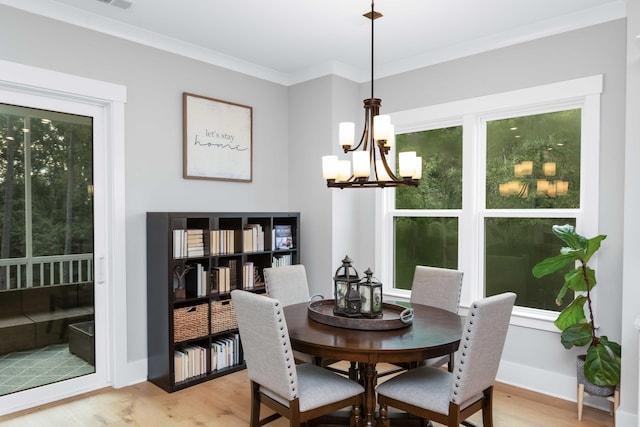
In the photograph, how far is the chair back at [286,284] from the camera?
3438mm

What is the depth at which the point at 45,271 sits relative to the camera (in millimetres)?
3312

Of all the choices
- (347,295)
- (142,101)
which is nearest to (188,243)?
(142,101)

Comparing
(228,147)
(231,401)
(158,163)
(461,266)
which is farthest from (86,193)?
(461,266)

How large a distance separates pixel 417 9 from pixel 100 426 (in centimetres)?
352

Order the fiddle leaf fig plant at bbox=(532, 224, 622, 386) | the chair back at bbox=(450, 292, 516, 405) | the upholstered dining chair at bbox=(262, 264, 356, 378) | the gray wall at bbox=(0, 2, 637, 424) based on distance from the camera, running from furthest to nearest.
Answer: the upholstered dining chair at bbox=(262, 264, 356, 378), the gray wall at bbox=(0, 2, 637, 424), the fiddle leaf fig plant at bbox=(532, 224, 622, 386), the chair back at bbox=(450, 292, 516, 405)

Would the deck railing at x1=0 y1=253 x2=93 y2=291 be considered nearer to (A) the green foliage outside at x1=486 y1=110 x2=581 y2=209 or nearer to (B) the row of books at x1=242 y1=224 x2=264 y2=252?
(B) the row of books at x1=242 y1=224 x2=264 y2=252

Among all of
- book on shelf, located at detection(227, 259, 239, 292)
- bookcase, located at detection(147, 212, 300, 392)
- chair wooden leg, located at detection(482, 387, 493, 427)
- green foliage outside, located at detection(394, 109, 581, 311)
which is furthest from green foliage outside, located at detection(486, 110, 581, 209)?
book on shelf, located at detection(227, 259, 239, 292)

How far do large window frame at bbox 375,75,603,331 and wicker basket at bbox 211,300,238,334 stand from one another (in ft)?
4.96

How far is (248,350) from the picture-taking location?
8.24ft

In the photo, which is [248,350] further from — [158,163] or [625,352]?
[625,352]

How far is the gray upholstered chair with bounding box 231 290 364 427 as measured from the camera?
2.30 meters

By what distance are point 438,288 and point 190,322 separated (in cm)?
196

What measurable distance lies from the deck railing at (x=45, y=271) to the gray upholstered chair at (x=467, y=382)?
241 cm

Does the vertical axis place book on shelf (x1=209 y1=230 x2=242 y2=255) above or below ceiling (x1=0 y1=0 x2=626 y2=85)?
below
